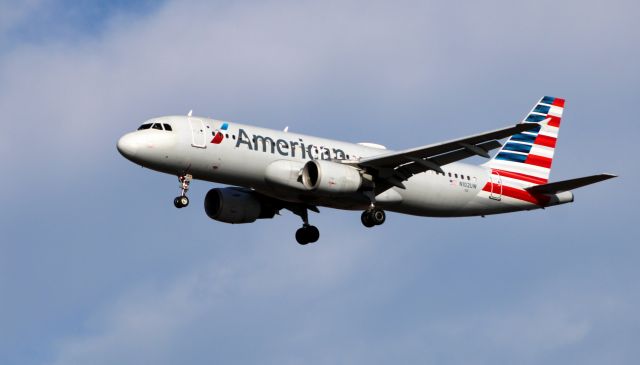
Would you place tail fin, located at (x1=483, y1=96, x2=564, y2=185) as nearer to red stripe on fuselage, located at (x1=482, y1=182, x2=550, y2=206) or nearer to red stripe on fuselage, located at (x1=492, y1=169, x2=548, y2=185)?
red stripe on fuselage, located at (x1=492, y1=169, x2=548, y2=185)

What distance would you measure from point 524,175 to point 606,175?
8.33 meters

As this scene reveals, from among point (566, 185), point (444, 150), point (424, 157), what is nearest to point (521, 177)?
point (566, 185)

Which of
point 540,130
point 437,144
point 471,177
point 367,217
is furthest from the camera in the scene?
point 540,130

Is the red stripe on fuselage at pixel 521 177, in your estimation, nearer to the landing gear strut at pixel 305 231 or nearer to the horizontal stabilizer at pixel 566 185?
the horizontal stabilizer at pixel 566 185

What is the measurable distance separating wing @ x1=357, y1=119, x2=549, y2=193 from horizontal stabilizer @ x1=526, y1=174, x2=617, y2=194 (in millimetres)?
4322

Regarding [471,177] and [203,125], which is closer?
[203,125]

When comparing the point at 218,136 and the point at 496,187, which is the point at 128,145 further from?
the point at 496,187

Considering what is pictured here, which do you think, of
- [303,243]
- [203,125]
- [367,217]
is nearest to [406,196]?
[367,217]

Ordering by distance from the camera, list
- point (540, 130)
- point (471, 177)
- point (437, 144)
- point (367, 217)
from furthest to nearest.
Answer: point (540, 130) < point (471, 177) < point (367, 217) < point (437, 144)

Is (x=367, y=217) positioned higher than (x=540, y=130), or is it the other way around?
(x=540, y=130)

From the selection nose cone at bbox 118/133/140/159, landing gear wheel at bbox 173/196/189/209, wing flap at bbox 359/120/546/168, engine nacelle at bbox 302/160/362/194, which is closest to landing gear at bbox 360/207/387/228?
engine nacelle at bbox 302/160/362/194

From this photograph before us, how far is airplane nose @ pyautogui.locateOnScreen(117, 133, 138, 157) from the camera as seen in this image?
150 ft

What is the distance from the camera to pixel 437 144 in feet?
149

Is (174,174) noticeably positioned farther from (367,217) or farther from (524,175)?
(524,175)
